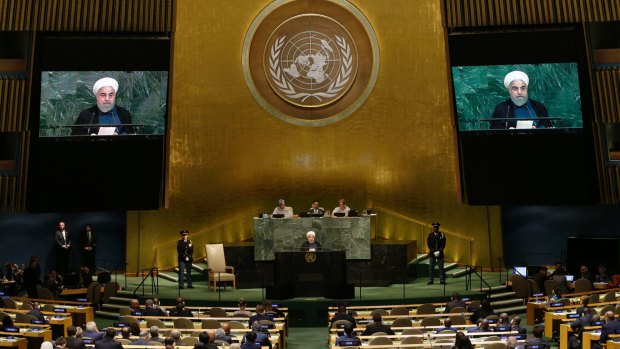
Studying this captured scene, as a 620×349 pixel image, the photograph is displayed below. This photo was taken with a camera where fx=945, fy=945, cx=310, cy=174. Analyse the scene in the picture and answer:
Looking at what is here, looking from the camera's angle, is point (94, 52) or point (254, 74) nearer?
point (94, 52)

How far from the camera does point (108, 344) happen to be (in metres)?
12.8

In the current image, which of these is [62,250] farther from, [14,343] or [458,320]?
[458,320]

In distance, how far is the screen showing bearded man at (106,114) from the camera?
71.3 feet

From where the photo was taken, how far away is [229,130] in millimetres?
24094

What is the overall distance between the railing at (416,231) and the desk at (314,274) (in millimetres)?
4683

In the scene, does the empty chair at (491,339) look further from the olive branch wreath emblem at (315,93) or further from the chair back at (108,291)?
the olive branch wreath emblem at (315,93)

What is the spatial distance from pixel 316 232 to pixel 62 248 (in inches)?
240

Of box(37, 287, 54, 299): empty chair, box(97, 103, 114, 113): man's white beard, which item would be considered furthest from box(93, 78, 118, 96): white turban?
box(37, 287, 54, 299): empty chair

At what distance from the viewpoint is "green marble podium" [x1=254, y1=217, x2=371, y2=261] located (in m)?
21.2

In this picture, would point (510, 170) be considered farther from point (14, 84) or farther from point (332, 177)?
point (14, 84)

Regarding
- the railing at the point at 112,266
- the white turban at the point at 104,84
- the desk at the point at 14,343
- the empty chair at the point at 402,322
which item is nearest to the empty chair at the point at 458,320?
the empty chair at the point at 402,322

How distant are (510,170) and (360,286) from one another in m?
4.77

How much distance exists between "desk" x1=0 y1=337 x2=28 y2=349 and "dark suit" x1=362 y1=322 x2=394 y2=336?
526cm

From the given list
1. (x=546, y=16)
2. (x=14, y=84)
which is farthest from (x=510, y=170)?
(x=14, y=84)
